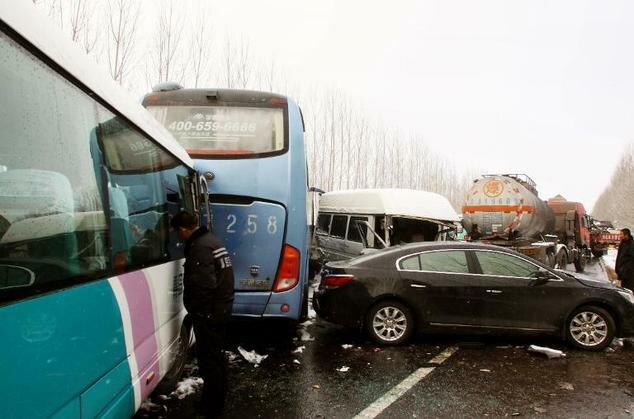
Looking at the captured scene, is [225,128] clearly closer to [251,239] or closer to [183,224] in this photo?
[251,239]

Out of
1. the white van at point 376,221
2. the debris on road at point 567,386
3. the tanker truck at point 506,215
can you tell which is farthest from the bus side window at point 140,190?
the tanker truck at point 506,215

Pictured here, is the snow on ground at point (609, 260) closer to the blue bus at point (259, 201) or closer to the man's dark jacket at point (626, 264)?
the man's dark jacket at point (626, 264)

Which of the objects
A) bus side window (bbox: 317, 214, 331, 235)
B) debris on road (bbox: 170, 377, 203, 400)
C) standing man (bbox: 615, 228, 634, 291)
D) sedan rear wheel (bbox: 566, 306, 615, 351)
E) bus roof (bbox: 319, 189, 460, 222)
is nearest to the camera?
debris on road (bbox: 170, 377, 203, 400)

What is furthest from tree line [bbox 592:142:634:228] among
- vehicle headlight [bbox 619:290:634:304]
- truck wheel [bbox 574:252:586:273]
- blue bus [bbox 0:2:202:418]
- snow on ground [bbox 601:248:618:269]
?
blue bus [bbox 0:2:202:418]

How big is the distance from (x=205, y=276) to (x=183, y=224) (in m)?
0.49

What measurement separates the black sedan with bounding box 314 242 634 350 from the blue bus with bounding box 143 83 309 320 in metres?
1.15

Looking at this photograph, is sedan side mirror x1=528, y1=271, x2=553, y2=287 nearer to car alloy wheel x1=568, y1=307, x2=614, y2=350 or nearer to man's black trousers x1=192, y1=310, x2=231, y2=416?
car alloy wheel x1=568, y1=307, x2=614, y2=350

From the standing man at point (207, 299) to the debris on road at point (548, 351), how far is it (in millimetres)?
4421

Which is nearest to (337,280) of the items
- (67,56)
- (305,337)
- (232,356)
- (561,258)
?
(305,337)

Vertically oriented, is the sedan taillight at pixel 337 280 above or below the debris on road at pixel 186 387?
above

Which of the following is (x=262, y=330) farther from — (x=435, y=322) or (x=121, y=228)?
(x=121, y=228)

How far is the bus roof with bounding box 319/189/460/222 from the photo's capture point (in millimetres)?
12383

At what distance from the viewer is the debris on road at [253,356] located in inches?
230

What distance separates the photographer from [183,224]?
13.2 feet
